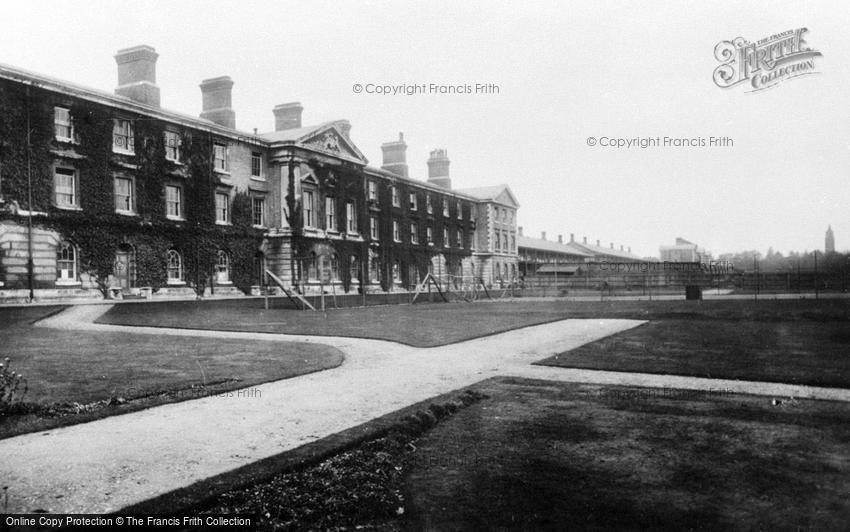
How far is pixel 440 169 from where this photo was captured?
6294 cm

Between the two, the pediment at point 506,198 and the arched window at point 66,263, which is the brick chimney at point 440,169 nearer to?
the pediment at point 506,198

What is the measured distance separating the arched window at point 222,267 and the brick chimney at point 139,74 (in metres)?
8.18

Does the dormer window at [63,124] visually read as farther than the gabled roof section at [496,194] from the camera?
No

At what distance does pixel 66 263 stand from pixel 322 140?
17385 mm

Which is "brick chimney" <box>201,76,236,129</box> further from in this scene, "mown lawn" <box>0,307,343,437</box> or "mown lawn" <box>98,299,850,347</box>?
"mown lawn" <box>0,307,343,437</box>

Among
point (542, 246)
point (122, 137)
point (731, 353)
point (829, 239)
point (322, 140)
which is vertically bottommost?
point (731, 353)

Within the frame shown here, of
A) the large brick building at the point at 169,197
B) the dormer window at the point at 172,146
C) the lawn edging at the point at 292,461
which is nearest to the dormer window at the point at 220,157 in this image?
the large brick building at the point at 169,197

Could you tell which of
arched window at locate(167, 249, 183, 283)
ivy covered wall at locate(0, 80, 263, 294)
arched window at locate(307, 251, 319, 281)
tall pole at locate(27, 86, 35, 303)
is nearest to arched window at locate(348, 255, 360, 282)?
arched window at locate(307, 251, 319, 281)

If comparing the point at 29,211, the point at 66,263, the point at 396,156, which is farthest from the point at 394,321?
the point at 396,156

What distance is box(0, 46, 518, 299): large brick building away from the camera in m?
24.0

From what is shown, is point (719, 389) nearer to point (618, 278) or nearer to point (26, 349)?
point (26, 349)

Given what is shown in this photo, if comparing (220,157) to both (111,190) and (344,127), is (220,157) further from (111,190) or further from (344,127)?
(344,127)

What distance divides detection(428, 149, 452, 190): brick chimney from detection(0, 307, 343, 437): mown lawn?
4882cm

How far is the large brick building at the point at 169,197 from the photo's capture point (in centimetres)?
2402
